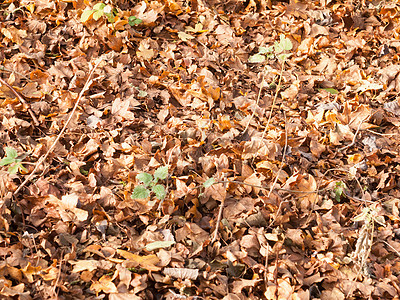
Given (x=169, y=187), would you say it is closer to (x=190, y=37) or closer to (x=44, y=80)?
(x=44, y=80)

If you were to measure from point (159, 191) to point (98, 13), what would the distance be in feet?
4.94

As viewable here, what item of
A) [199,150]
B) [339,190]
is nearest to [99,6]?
[199,150]

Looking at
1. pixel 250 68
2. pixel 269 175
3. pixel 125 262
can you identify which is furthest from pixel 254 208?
pixel 250 68

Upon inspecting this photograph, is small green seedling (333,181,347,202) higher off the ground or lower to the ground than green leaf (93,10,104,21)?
lower

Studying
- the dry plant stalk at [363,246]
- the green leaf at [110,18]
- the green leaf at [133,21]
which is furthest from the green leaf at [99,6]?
the dry plant stalk at [363,246]

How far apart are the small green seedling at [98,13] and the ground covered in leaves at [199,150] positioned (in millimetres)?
12

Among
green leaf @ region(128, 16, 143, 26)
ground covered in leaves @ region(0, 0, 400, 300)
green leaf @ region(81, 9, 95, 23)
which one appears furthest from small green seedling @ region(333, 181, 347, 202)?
green leaf @ region(81, 9, 95, 23)

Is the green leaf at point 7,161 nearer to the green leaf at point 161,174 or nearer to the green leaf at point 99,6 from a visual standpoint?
the green leaf at point 161,174

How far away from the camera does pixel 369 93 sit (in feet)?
9.88

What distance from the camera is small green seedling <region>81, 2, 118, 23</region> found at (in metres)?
2.77

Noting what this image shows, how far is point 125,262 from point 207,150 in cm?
93

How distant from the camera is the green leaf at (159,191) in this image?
6.44 ft

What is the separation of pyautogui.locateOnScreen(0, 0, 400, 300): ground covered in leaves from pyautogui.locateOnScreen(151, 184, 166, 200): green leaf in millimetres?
11

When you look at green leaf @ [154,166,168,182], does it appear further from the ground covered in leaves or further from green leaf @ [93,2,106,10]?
green leaf @ [93,2,106,10]
